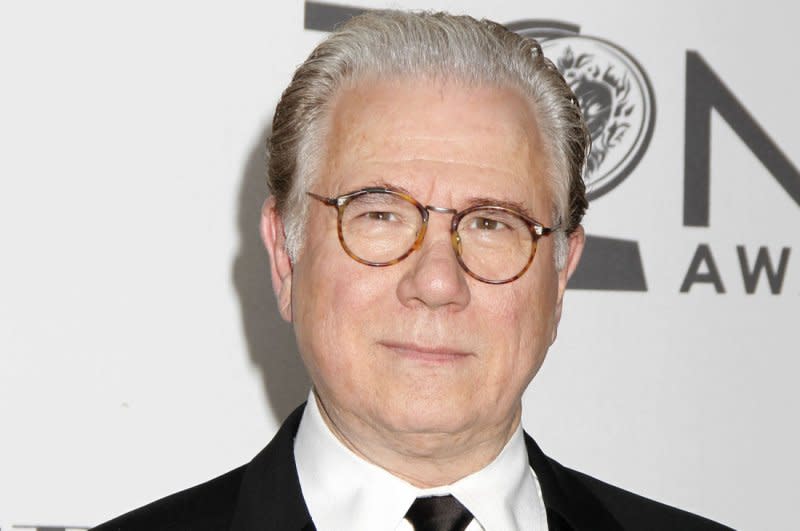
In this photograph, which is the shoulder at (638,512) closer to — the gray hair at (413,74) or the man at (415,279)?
the man at (415,279)

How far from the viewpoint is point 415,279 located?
1.47 meters

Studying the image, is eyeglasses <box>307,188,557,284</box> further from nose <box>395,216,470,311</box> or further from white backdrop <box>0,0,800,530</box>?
white backdrop <box>0,0,800,530</box>

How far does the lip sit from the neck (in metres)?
0.10

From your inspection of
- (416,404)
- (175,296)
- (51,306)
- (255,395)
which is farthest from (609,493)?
(51,306)

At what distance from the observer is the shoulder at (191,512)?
161 centimetres

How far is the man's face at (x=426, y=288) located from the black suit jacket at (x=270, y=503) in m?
0.10

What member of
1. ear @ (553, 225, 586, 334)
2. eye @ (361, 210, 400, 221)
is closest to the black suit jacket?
→ ear @ (553, 225, 586, 334)

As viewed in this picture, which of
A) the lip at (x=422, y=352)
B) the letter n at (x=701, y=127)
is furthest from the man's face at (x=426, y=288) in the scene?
the letter n at (x=701, y=127)

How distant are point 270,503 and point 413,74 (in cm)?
60

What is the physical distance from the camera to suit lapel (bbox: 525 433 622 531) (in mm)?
1665

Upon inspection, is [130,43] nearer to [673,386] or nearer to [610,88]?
[610,88]

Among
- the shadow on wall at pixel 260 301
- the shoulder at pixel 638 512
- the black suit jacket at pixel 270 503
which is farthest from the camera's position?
the shadow on wall at pixel 260 301

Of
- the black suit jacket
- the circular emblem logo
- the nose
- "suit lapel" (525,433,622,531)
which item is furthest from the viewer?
the circular emblem logo

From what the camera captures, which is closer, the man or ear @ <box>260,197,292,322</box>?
the man
